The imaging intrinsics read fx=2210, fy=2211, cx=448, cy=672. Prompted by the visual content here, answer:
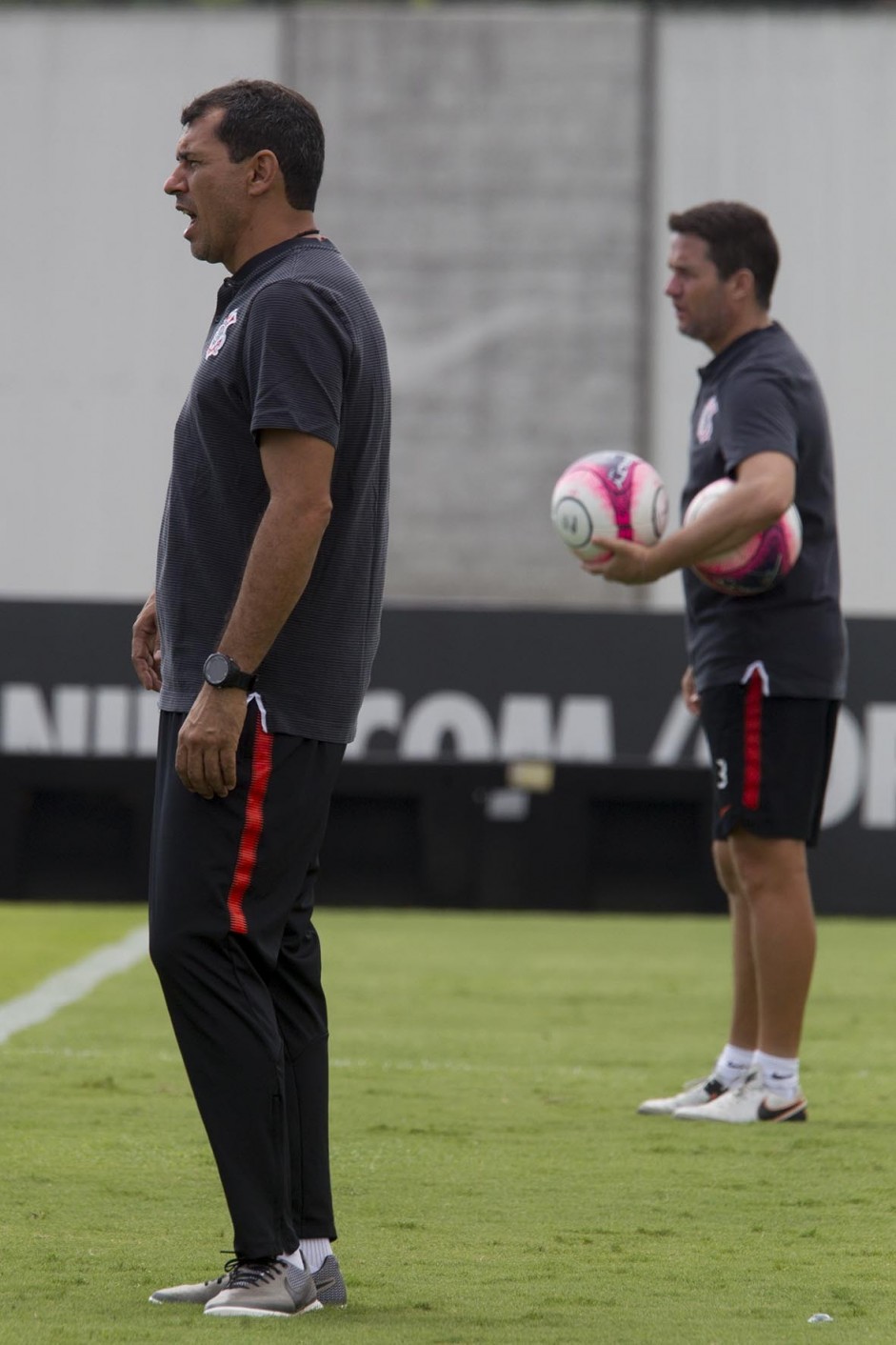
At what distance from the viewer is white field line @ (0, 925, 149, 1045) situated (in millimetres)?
6843

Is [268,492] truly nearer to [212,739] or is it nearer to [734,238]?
[212,739]

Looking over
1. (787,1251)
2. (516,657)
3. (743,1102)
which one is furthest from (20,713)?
(787,1251)

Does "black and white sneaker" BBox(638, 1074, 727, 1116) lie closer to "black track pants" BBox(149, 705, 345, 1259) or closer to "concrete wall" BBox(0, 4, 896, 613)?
"black track pants" BBox(149, 705, 345, 1259)

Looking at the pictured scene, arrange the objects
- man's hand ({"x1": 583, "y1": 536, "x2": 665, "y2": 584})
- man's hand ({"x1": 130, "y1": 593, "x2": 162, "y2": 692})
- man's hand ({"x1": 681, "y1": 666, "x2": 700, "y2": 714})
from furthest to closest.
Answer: man's hand ({"x1": 681, "y1": 666, "x2": 700, "y2": 714}) → man's hand ({"x1": 583, "y1": 536, "x2": 665, "y2": 584}) → man's hand ({"x1": 130, "y1": 593, "x2": 162, "y2": 692})

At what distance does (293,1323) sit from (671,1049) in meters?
3.39

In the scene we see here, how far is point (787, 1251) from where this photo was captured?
12.4 ft

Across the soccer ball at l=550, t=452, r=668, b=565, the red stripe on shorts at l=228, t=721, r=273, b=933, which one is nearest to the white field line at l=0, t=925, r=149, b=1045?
the soccer ball at l=550, t=452, r=668, b=565

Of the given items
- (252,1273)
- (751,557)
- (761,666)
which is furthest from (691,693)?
(252,1273)

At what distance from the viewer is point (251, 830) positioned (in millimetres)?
3295

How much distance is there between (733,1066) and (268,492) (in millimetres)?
2604

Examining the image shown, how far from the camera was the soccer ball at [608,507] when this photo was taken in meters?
Answer: 5.45

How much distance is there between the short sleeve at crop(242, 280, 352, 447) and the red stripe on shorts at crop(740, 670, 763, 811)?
2.20m

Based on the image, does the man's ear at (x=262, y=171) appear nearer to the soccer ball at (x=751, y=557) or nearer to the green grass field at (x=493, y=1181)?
the green grass field at (x=493, y=1181)

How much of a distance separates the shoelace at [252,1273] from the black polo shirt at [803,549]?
7.77 ft
